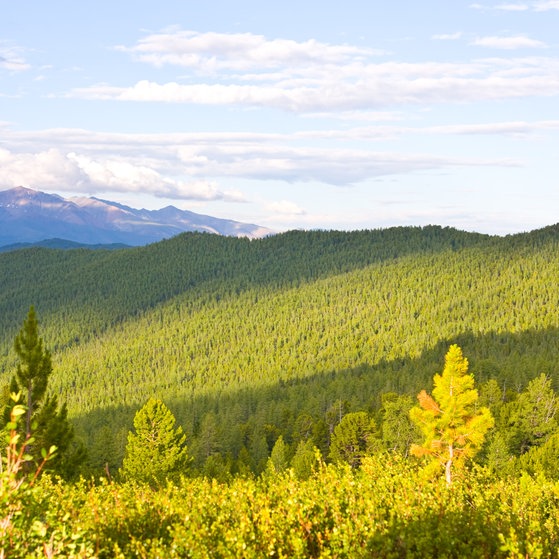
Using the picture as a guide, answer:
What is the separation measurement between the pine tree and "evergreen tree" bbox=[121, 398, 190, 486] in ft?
84.1

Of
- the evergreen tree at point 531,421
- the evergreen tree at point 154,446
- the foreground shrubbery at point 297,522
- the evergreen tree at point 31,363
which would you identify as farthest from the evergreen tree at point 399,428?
the foreground shrubbery at point 297,522

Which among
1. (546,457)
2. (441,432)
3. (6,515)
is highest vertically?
(6,515)

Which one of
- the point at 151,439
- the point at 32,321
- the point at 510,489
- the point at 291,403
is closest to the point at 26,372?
the point at 32,321

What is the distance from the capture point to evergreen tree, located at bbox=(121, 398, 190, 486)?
2275 inches

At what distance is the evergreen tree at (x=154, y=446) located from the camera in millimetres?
57781

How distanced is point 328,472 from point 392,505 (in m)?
3.92

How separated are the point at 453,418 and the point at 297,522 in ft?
86.1

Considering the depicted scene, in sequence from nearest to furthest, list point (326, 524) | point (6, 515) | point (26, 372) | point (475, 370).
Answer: point (6, 515) → point (326, 524) → point (26, 372) → point (475, 370)

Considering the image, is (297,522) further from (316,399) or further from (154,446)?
(316,399)

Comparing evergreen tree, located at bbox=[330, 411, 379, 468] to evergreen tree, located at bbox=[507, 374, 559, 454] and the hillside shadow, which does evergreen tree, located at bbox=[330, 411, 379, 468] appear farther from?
the hillside shadow

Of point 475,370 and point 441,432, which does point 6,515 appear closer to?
point 441,432

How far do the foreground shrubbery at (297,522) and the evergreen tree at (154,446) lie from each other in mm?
39162

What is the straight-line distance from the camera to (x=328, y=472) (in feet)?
66.0

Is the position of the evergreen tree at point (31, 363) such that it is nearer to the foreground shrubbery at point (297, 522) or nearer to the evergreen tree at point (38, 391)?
the evergreen tree at point (38, 391)
